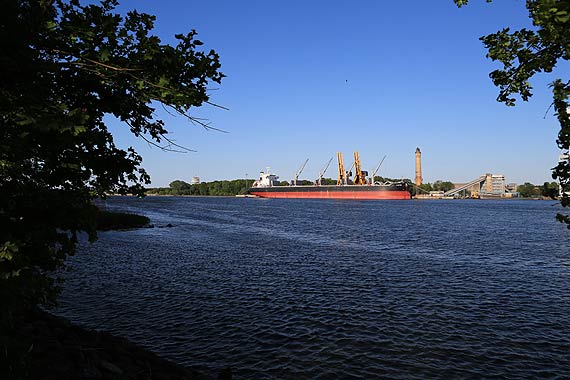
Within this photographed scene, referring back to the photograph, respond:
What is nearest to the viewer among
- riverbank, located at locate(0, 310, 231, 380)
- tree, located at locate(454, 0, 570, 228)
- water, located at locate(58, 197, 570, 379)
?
tree, located at locate(454, 0, 570, 228)

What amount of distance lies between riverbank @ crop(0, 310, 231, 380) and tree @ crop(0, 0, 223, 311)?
1940 millimetres

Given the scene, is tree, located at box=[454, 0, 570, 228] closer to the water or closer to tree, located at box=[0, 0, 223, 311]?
the water

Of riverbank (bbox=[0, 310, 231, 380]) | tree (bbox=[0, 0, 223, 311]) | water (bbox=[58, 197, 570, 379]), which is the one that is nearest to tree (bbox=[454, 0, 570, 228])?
water (bbox=[58, 197, 570, 379])

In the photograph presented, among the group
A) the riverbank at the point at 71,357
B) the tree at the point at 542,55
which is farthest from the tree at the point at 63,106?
the tree at the point at 542,55

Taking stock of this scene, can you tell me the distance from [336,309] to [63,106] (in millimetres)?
15755

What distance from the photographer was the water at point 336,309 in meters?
12.7

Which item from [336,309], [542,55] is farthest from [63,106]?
[336,309]

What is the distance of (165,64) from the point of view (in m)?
5.90

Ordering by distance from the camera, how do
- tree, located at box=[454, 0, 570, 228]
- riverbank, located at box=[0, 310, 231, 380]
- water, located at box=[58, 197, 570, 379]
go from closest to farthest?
tree, located at box=[454, 0, 570, 228] < riverbank, located at box=[0, 310, 231, 380] < water, located at box=[58, 197, 570, 379]

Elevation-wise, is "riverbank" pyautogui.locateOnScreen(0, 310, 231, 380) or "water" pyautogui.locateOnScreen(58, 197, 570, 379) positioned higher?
"riverbank" pyautogui.locateOnScreen(0, 310, 231, 380)

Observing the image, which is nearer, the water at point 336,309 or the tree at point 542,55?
the tree at point 542,55

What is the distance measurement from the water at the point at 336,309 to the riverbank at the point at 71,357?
1.77 metres

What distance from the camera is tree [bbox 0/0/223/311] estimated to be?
4988mm

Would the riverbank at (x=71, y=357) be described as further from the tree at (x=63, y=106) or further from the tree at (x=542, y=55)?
the tree at (x=542, y=55)
